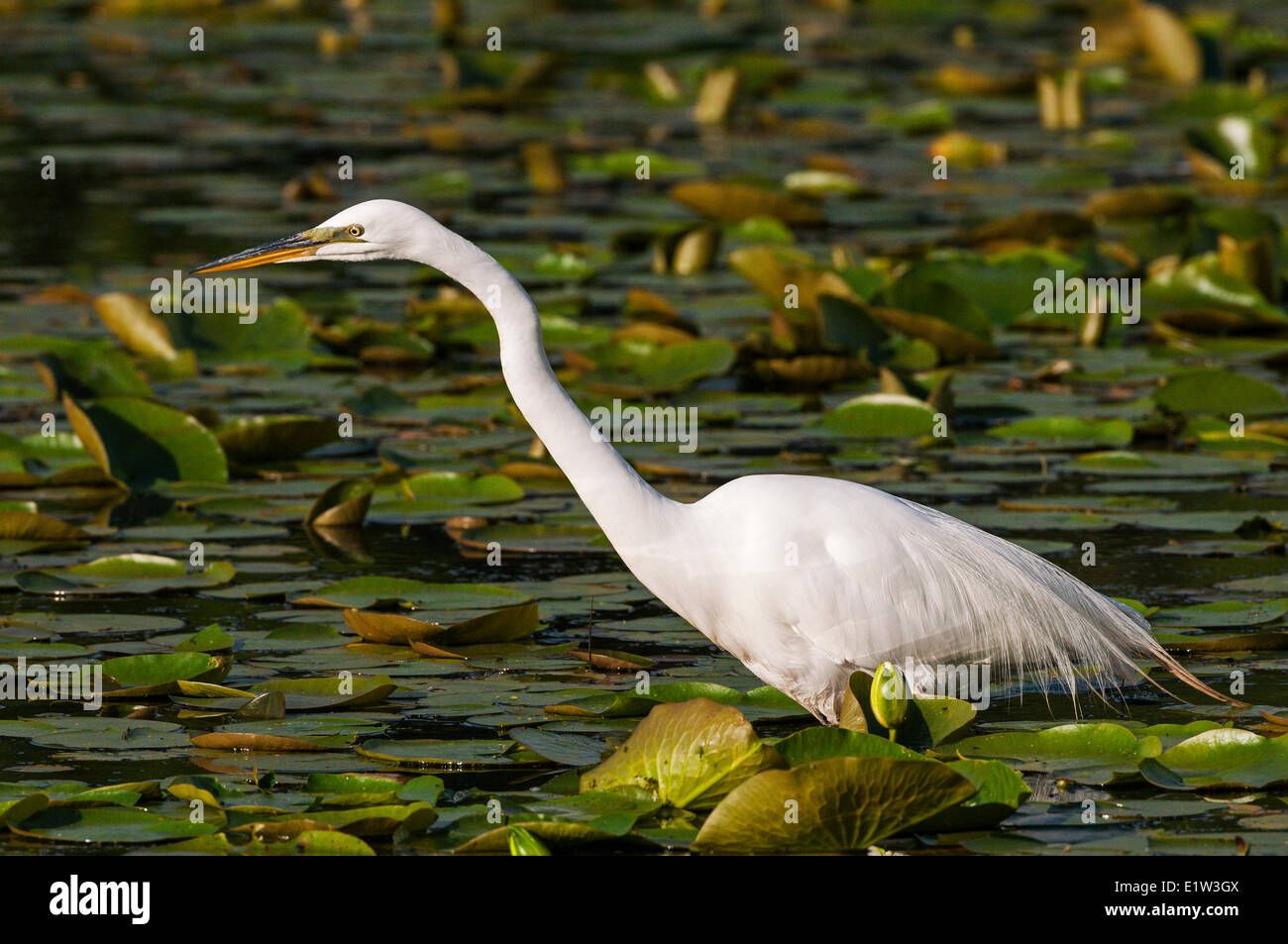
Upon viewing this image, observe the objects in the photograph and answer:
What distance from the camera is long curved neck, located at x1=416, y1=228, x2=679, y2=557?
13.8 feet

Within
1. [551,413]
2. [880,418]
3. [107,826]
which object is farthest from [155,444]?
[107,826]

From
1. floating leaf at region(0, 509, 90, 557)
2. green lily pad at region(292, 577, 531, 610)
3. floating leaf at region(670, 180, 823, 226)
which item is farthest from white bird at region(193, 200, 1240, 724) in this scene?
floating leaf at region(670, 180, 823, 226)

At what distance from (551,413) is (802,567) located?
65cm

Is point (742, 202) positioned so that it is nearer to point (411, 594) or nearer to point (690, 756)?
point (411, 594)

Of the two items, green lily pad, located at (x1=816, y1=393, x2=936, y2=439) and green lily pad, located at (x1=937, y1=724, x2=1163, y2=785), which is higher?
green lily pad, located at (x1=816, y1=393, x2=936, y2=439)

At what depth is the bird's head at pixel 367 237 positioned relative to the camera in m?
4.19

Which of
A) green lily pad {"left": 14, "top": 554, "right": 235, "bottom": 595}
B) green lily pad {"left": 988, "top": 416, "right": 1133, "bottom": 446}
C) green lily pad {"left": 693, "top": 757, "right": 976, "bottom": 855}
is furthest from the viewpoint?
green lily pad {"left": 988, "top": 416, "right": 1133, "bottom": 446}

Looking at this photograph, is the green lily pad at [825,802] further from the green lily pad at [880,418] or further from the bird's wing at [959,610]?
the green lily pad at [880,418]

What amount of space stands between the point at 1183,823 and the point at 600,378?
157 inches

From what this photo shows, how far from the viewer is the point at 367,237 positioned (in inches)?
167

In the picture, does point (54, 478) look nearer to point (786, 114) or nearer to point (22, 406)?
point (22, 406)

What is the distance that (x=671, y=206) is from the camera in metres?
11.3

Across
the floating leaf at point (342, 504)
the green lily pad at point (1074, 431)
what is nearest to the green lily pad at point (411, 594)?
the floating leaf at point (342, 504)

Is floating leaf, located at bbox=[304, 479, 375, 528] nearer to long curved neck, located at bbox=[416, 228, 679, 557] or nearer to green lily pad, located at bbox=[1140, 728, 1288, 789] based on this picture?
long curved neck, located at bbox=[416, 228, 679, 557]
